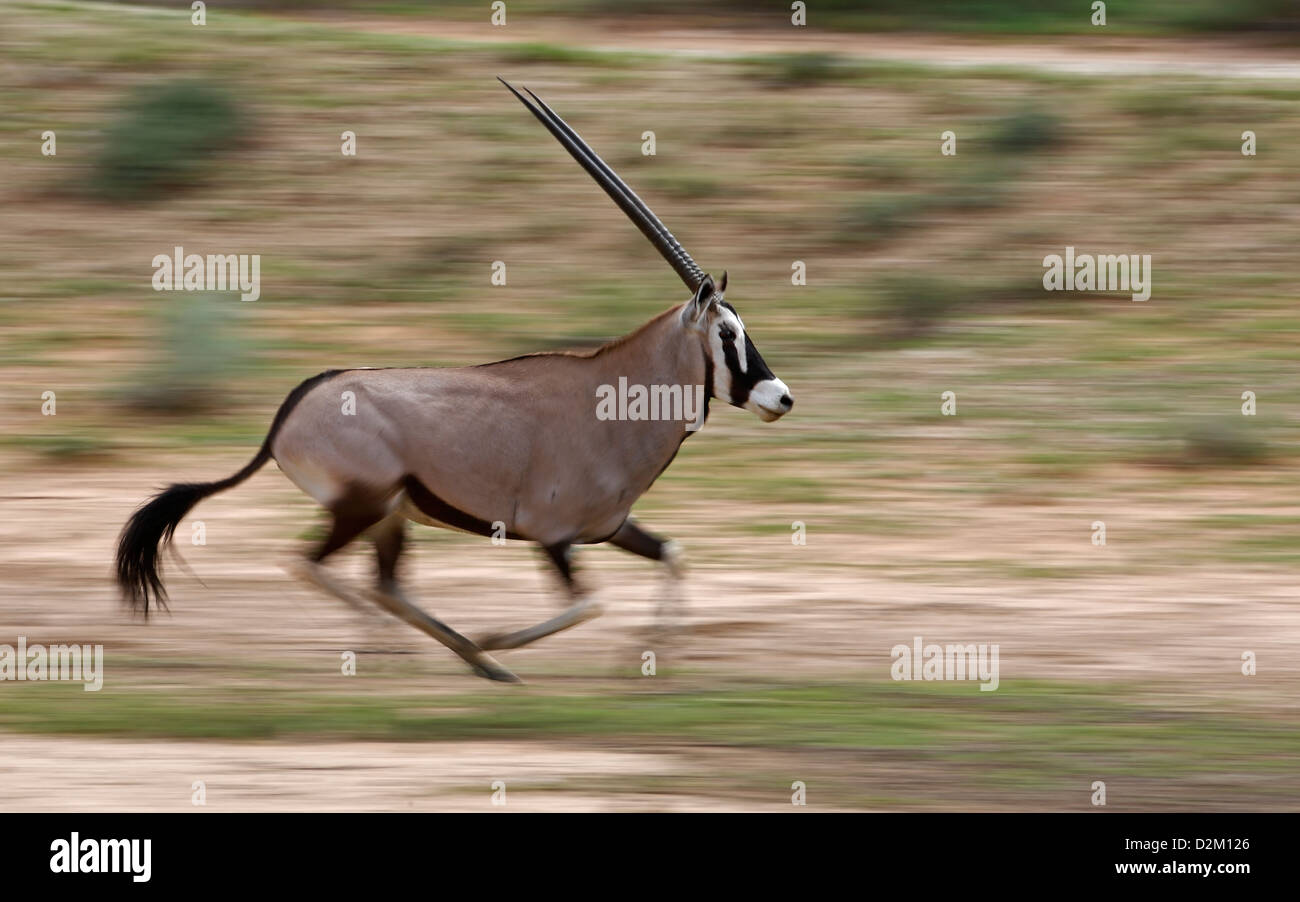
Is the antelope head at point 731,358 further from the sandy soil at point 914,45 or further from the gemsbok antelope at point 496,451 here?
the sandy soil at point 914,45

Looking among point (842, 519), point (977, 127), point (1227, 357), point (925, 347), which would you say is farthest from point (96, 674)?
point (977, 127)

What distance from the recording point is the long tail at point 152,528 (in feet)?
27.4

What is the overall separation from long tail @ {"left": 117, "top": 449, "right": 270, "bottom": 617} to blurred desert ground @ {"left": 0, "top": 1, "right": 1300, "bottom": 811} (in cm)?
46

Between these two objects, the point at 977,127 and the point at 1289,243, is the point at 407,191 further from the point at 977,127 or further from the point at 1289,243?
the point at 1289,243

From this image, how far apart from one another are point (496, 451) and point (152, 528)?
4.89 feet

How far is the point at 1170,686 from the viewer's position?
332 inches

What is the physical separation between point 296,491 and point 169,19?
11451mm

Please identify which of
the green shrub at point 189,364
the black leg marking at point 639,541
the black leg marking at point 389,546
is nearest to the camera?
the black leg marking at point 389,546

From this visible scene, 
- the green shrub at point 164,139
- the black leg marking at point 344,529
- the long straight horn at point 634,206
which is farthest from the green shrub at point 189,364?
the black leg marking at point 344,529

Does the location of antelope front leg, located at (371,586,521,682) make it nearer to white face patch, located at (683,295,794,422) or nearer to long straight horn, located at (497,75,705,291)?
white face patch, located at (683,295,794,422)

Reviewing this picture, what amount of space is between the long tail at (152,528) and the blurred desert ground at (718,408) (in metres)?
0.46

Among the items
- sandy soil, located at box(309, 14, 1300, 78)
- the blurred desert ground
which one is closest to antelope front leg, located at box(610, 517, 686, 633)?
the blurred desert ground

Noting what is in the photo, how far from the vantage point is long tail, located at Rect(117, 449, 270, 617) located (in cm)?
835

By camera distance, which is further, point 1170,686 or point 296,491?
point 296,491
